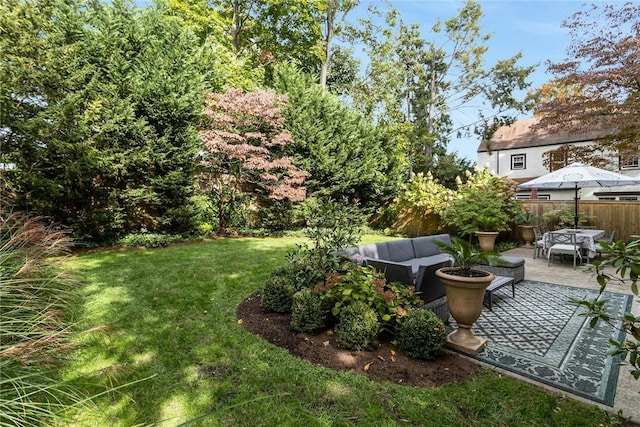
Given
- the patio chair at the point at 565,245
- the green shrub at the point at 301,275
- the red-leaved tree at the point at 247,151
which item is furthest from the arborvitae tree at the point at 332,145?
the green shrub at the point at 301,275

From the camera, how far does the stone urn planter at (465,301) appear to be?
2994 mm

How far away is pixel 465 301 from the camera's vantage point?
3.08 metres

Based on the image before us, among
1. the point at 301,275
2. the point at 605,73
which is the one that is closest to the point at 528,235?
the point at 605,73

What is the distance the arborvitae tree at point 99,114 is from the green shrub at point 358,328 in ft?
24.2

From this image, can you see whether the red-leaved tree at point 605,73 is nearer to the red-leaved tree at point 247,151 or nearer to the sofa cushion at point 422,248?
the sofa cushion at point 422,248

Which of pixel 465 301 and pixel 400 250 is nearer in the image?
pixel 465 301

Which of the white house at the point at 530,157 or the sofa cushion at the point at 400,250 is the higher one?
the white house at the point at 530,157

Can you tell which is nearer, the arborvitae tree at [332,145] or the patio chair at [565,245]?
the patio chair at [565,245]

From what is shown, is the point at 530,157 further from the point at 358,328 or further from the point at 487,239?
the point at 358,328

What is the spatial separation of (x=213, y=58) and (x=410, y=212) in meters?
9.38

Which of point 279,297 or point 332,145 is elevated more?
point 332,145

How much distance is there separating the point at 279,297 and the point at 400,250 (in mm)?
2962

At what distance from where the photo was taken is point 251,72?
14.4m

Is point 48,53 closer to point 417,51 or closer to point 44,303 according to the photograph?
point 44,303
